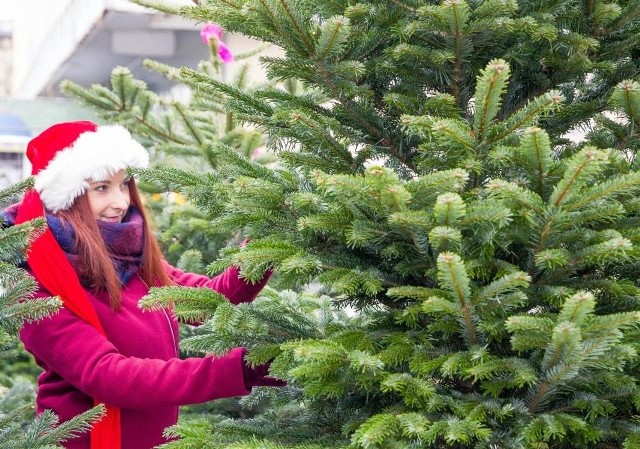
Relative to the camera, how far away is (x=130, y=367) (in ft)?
7.49

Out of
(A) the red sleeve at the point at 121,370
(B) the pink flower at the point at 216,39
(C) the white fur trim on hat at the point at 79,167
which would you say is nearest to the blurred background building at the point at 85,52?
(B) the pink flower at the point at 216,39

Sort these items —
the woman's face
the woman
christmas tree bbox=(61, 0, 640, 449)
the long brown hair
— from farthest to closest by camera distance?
the woman's face < the long brown hair < the woman < christmas tree bbox=(61, 0, 640, 449)

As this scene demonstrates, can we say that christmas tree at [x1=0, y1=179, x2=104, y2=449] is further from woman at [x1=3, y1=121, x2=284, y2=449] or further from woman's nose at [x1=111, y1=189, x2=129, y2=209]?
woman's nose at [x1=111, y1=189, x2=129, y2=209]

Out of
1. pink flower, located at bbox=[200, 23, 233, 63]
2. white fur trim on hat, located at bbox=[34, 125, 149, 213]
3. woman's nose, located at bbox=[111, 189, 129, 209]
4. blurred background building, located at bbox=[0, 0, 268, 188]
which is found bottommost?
blurred background building, located at bbox=[0, 0, 268, 188]

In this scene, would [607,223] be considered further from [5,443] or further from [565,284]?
[5,443]

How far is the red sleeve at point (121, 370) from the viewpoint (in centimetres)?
216

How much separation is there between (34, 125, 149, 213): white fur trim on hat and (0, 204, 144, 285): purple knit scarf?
0.25 feet

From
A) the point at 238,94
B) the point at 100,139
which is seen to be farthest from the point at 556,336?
the point at 100,139

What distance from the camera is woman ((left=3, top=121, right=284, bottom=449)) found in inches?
89.7

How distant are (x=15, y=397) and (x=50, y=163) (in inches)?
63.8

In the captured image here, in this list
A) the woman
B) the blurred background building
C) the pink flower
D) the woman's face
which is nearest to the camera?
the woman

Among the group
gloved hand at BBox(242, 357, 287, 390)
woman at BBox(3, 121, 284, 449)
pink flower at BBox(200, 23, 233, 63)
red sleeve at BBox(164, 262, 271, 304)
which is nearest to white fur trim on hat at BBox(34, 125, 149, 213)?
woman at BBox(3, 121, 284, 449)

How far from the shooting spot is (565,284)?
1762 millimetres

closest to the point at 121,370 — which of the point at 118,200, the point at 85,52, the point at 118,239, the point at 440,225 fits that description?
the point at 118,239
